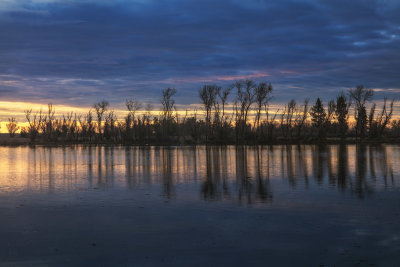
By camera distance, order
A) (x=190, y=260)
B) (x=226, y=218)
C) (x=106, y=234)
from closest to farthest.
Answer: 1. (x=190, y=260)
2. (x=106, y=234)
3. (x=226, y=218)

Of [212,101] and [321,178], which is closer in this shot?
[321,178]

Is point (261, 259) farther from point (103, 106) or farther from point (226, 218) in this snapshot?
point (103, 106)

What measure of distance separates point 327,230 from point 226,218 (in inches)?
110

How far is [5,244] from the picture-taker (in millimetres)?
8945

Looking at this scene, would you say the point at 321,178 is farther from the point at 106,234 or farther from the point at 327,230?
the point at 106,234

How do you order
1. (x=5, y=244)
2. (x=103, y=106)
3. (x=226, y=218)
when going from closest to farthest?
(x=5, y=244) < (x=226, y=218) < (x=103, y=106)

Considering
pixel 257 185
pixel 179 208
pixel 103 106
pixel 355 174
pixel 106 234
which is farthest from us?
pixel 103 106

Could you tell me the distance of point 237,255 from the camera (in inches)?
320

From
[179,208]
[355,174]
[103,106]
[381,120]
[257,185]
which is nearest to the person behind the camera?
[179,208]

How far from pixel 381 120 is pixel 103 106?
246 ft

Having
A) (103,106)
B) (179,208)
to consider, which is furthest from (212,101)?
(179,208)

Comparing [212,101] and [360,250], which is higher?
[212,101]

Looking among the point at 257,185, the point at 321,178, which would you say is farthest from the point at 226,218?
the point at 321,178

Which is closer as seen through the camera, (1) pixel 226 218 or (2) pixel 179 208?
(1) pixel 226 218
